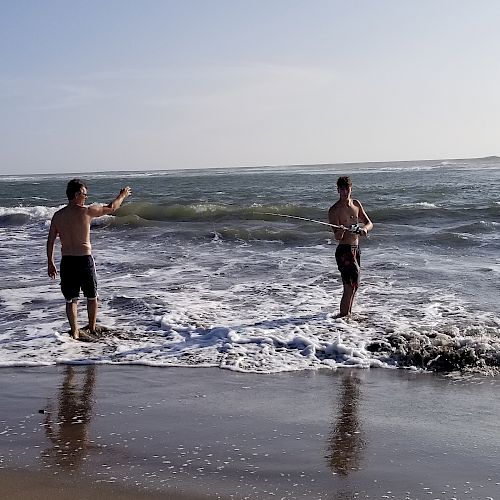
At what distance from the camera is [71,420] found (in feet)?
14.0

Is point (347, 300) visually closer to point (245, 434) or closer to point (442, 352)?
point (442, 352)

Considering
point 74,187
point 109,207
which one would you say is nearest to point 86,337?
point 109,207

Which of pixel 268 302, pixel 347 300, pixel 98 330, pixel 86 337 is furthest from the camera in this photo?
pixel 268 302

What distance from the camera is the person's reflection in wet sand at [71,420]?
3.63 m

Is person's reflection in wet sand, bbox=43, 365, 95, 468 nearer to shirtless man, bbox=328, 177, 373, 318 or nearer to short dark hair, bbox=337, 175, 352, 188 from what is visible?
shirtless man, bbox=328, 177, 373, 318

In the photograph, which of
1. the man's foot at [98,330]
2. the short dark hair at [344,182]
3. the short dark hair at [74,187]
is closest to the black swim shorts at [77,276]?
the man's foot at [98,330]

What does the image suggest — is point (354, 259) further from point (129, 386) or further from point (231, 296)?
point (129, 386)

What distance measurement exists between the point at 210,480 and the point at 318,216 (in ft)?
57.6

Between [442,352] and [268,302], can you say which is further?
[268,302]

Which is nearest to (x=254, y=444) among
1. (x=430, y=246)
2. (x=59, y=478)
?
(x=59, y=478)

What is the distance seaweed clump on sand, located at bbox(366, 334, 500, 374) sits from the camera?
562cm

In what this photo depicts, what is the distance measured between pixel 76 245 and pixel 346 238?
2918 millimetres

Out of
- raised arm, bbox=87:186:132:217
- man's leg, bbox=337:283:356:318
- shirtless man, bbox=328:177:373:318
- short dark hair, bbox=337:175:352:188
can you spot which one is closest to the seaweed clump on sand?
man's leg, bbox=337:283:356:318

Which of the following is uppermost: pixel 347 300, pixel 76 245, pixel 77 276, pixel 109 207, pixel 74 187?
pixel 74 187
